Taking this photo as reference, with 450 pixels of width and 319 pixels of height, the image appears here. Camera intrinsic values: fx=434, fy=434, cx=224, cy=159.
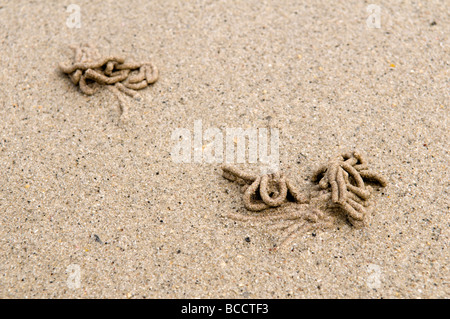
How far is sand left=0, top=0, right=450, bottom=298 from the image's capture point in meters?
2.57

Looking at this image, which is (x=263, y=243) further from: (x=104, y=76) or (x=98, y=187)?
(x=104, y=76)


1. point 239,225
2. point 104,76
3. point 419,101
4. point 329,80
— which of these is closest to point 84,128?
point 104,76

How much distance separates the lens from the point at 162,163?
3.12 m

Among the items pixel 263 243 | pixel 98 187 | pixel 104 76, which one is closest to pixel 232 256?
pixel 263 243

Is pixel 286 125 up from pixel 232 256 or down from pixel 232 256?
up

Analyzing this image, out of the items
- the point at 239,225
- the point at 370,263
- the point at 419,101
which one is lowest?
the point at 370,263

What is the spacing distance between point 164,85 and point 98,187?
1077mm

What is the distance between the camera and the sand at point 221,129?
257 cm

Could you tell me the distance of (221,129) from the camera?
3.31 m

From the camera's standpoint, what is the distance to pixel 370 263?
2.60 m
